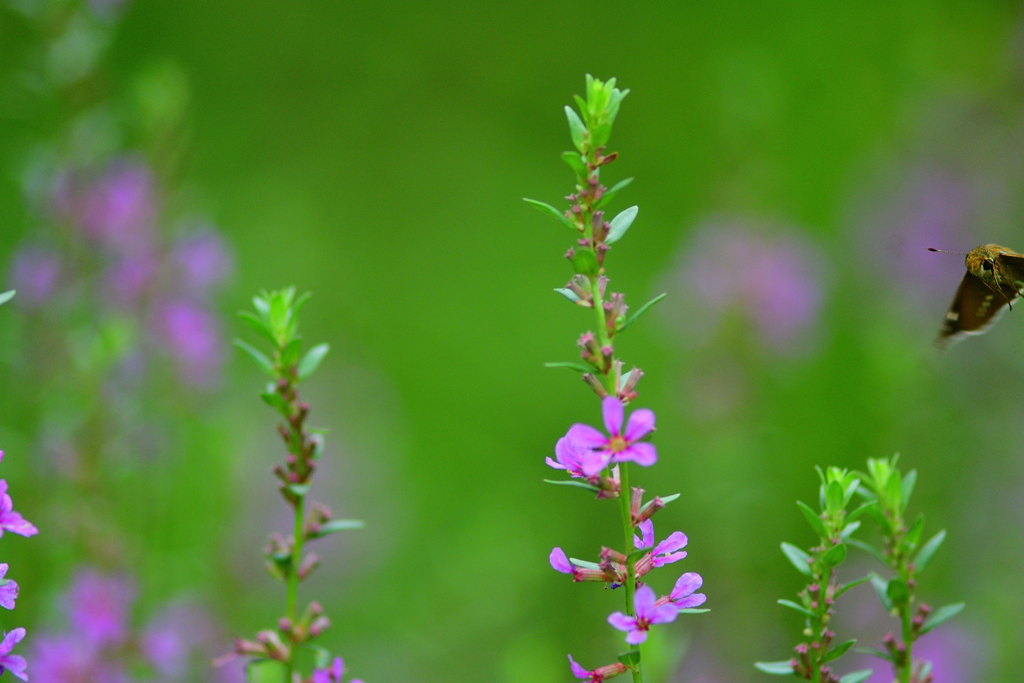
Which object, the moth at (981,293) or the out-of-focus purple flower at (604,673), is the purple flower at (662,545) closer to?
the out-of-focus purple flower at (604,673)

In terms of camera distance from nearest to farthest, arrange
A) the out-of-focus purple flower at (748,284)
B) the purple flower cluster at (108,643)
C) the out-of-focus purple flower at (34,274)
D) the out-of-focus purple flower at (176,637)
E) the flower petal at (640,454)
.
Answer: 1. the flower petal at (640,454)
2. the purple flower cluster at (108,643)
3. the out-of-focus purple flower at (176,637)
4. the out-of-focus purple flower at (34,274)
5. the out-of-focus purple flower at (748,284)

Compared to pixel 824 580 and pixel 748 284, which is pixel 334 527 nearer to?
pixel 824 580

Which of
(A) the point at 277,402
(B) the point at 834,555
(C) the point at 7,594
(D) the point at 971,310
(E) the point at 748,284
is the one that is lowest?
(B) the point at 834,555

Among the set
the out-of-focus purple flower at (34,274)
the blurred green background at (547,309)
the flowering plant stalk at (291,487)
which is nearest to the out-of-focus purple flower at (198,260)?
the blurred green background at (547,309)

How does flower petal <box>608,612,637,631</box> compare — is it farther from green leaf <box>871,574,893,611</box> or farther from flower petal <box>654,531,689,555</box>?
green leaf <box>871,574,893,611</box>

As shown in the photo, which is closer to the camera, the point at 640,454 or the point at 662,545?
the point at 640,454

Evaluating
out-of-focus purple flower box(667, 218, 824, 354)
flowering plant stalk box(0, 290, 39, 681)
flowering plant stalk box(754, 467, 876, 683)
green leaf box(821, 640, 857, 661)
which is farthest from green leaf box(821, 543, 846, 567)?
Answer: out-of-focus purple flower box(667, 218, 824, 354)

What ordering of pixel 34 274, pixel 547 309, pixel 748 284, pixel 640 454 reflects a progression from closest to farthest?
pixel 640 454, pixel 34 274, pixel 748 284, pixel 547 309

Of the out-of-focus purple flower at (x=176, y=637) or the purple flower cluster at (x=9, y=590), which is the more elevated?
the out-of-focus purple flower at (x=176, y=637)

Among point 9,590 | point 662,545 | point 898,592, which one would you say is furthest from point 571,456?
point 9,590
